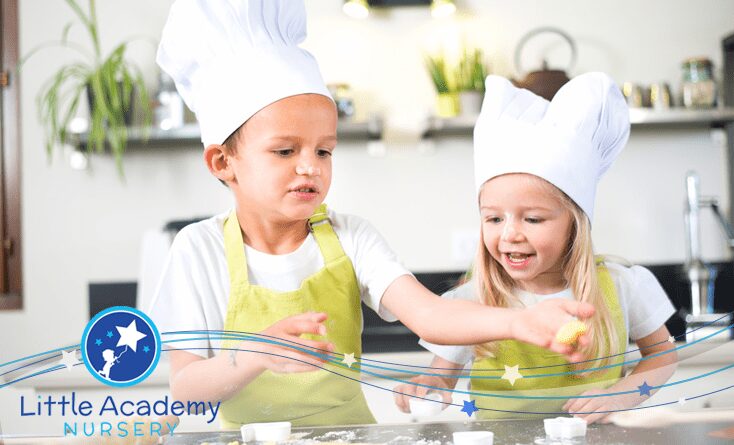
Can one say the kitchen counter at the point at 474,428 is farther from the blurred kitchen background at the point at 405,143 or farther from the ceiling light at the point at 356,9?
the ceiling light at the point at 356,9

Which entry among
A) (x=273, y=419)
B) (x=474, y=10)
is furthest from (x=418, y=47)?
(x=273, y=419)

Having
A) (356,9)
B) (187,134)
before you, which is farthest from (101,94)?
(356,9)

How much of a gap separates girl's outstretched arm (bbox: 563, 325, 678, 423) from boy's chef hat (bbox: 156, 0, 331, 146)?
23cm

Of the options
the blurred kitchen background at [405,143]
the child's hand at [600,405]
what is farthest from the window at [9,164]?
the child's hand at [600,405]

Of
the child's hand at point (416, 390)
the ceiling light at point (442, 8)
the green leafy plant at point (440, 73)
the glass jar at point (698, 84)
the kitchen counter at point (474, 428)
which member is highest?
the ceiling light at point (442, 8)

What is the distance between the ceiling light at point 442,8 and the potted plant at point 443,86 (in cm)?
3

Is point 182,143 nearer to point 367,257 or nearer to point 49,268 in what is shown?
point 49,268

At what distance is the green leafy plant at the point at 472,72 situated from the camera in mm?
555

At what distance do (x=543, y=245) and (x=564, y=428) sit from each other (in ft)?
0.33

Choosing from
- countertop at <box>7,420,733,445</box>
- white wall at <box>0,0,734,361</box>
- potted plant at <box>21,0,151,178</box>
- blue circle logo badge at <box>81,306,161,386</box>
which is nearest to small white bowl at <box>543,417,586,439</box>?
countertop at <box>7,420,733,445</box>

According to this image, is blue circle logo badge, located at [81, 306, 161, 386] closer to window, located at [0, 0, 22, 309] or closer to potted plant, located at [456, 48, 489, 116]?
window, located at [0, 0, 22, 309]

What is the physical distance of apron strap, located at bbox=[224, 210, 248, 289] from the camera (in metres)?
0.41

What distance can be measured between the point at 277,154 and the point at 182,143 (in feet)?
0.82

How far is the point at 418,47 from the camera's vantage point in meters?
0.56
